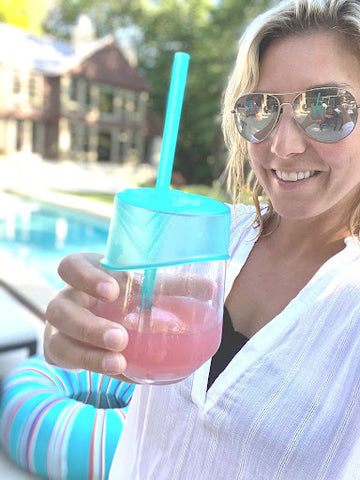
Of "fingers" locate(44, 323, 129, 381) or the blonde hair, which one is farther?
the blonde hair

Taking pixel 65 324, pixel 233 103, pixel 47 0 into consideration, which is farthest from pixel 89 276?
pixel 47 0

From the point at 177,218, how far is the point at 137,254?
94 millimetres

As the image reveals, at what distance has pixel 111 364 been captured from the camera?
3.02 feet

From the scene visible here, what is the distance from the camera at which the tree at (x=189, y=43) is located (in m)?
21.6

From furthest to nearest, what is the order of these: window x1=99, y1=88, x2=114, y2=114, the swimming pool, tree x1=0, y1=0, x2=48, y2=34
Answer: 1. tree x1=0, y1=0, x2=48, y2=34
2. window x1=99, y1=88, x2=114, y2=114
3. the swimming pool

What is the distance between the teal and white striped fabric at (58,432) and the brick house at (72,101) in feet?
74.7

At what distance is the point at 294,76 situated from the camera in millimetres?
1275

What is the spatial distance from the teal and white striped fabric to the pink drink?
73.6 inches

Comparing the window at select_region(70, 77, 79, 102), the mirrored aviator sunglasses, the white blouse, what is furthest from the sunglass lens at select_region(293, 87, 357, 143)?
the window at select_region(70, 77, 79, 102)

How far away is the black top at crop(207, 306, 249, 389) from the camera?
1.29m

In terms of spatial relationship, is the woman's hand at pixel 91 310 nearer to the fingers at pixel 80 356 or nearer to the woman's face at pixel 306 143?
the fingers at pixel 80 356

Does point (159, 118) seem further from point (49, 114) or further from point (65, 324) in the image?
point (65, 324)

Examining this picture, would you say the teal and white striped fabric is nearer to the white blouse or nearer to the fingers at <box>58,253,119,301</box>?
the white blouse

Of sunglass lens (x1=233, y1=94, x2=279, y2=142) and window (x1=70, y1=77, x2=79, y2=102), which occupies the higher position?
window (x1=70, y1=77, x2=79, y2=102)
